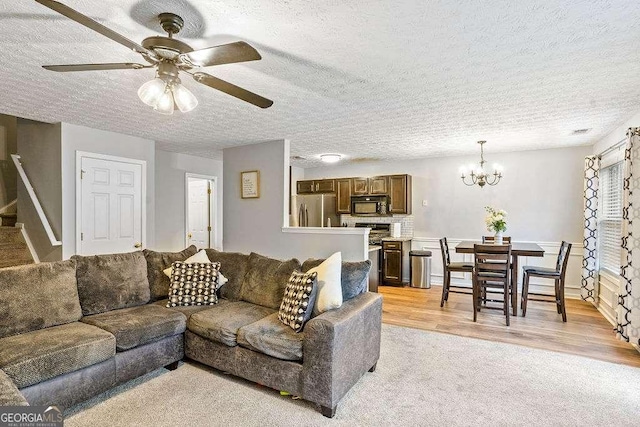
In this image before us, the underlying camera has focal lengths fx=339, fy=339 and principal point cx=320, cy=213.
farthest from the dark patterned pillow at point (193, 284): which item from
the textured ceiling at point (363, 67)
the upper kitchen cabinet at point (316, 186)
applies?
the upper kitchen cabinet at point (316, 186)

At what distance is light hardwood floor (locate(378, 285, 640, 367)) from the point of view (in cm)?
331

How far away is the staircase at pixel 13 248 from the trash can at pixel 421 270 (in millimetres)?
5587

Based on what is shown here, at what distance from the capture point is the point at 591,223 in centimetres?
482

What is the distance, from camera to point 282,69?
2510mm

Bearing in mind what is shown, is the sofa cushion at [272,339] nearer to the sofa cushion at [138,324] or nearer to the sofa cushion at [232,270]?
the sofa cushion at [138,324]

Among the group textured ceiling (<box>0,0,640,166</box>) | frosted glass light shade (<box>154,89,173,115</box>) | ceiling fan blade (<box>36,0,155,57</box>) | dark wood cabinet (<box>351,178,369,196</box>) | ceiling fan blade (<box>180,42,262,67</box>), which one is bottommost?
dark wood cabinet (<box>351,178,369,196</box>)

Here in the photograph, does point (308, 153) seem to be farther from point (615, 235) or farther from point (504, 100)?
point (615, 235)

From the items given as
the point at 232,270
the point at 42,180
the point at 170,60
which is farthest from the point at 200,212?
the point at 170,60

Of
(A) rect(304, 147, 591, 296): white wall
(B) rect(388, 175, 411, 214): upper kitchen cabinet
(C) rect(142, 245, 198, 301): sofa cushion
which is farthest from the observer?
(B) rect(388, 175, 411, 214): upper kitchen cabinet

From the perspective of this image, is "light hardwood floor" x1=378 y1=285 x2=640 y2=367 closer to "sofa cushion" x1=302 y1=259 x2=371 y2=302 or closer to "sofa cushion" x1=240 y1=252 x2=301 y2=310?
"sofa cushion" x1=302 y1=259 x2=371 y2=302

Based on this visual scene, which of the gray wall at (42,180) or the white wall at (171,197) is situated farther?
the white wall at (171,197)

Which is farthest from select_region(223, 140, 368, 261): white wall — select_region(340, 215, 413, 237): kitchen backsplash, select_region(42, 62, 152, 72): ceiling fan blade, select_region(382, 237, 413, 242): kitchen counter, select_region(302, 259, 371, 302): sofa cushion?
select_region(42, 62, 152, 72): ceiling fan blade

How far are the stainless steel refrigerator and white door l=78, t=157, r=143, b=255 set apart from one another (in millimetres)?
2989

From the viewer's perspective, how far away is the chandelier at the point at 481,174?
5.18m
